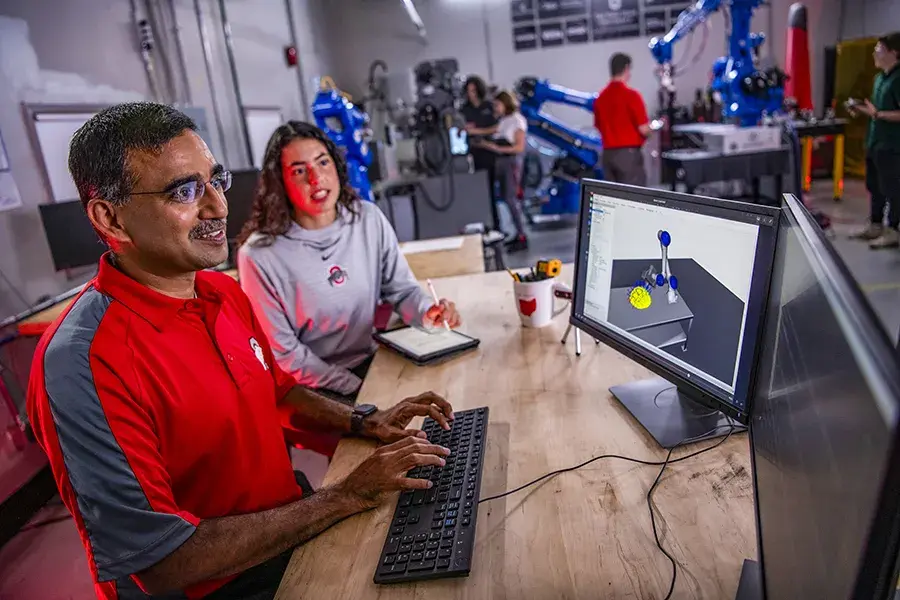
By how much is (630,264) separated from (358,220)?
108 centimetres

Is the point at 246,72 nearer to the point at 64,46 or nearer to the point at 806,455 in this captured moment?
the point at 64,46

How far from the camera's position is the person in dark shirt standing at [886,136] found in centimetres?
393

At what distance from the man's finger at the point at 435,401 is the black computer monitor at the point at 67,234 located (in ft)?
5.99

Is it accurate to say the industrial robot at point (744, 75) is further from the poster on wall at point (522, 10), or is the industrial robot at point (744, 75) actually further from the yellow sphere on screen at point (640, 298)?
the yellow sphere on screen at point (640, 298)

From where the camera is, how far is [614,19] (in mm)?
7863

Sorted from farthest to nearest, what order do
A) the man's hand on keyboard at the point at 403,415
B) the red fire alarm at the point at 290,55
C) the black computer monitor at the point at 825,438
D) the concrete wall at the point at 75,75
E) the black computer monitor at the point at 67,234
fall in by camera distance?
the red fire alarm at the point at 290,55 < the concrete wall at the point at 75,75 < the black computer monitor at the point at 67,234 < the man's hand on keyboard at the point at 403,415 < the black computer monitor at the point at 825,438

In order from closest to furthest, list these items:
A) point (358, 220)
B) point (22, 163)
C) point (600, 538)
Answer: point (600, 538) → point (358, 220) → point (22, 163)

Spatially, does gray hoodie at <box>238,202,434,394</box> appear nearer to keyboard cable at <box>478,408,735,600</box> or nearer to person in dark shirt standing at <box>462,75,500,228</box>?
keyboard cable at <box>478,408,735,600</box>

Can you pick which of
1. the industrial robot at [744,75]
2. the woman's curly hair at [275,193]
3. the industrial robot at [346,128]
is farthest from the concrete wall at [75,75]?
the industrial robot at [744,75]

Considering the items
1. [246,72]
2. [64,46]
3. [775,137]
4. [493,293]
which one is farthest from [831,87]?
[64,46]

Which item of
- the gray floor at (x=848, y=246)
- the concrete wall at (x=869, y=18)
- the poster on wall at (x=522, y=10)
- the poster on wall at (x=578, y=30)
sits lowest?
the gray floor at (x=848, y=246)

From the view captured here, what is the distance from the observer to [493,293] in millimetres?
2047

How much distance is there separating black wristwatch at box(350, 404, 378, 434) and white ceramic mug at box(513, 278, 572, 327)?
56 cm

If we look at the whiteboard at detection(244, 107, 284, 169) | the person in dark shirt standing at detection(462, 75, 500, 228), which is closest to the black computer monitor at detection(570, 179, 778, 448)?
the whiteboard at detection(244, 107, 284, 169)
